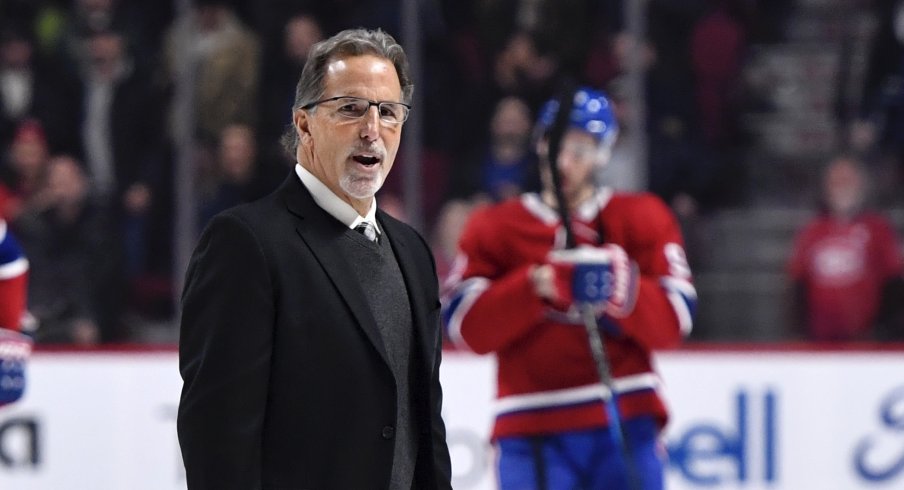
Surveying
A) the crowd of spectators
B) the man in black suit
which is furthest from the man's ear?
the crowd of spectators

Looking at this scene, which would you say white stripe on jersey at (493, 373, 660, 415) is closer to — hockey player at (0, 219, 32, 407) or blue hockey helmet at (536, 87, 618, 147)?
blue hockey helmet at (536, 87, 618, 147)

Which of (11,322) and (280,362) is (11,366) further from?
(280,362)

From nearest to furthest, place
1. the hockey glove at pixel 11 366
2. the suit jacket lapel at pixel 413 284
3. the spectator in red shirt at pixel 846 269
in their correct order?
the suit jacket lapel at pixel 413 284
the hockey glove at pixel 11 366
the spectator in red shirt at pixel 846 269

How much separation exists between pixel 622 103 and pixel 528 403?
2.68m

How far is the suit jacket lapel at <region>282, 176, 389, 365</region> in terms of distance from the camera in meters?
1.85

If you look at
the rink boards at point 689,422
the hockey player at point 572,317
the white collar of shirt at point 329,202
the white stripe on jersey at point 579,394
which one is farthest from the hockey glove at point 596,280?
the white collar of shirt at point 329,202

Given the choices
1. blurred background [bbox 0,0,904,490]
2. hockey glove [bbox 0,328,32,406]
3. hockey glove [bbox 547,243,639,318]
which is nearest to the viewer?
hockey glove [bbox 547,243,639,318]

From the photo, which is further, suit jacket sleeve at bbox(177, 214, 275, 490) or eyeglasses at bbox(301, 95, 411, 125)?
eyeglasses at bbox(301, 95, 411, 125)

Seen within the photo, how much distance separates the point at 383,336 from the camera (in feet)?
6.20

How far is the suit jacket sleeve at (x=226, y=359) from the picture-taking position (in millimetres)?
1739

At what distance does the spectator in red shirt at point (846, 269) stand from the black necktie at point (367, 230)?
13.0ft

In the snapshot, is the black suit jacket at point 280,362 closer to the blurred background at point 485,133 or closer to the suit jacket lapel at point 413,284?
the suit jacket lapel at point 413,284

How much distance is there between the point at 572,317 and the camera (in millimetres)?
3480

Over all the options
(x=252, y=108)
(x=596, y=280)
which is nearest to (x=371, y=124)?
(x=596, y=280)
